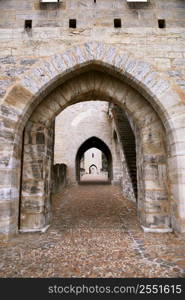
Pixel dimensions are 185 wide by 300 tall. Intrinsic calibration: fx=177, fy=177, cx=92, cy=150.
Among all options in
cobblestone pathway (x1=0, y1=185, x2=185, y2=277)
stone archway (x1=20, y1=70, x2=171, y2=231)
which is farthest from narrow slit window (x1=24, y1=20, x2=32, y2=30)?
cobblestone pathway (x1=0, y1=185, x2=185, y2=277)

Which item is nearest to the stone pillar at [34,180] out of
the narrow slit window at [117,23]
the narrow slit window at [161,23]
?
the narrow slit window at [117,23]

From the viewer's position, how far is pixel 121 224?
3.66 m

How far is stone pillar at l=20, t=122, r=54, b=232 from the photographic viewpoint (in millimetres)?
3254

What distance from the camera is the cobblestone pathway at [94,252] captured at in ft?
6.50

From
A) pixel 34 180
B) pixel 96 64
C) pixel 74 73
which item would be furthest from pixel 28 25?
pixel 34 180

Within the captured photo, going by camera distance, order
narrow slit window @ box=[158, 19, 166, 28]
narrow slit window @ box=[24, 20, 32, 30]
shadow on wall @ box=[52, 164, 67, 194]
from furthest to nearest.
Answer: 1. shadow on wall @ box=[52, 164, 67, 194]
2. narrow slit window @ box=[158, 19, 166, 28]
3. narrow slit window @ box=[24, 20, 32, 30]

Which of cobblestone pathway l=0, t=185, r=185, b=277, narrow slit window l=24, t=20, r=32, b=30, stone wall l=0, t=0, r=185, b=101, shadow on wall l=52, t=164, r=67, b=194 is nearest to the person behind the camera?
cobblestone pathway l=0, t=185, r=185, b=277

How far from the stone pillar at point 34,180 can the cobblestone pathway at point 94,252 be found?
258 millimetres

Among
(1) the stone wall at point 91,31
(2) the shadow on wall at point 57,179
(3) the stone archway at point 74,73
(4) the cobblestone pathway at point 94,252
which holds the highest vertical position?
(1) the stone wall at point 91,31

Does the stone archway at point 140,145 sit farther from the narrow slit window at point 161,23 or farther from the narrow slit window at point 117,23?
the narrow slit window at point 161,23

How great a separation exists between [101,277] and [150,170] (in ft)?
A: 6.70

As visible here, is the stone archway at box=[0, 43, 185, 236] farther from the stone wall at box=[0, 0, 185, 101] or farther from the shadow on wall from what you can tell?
the shadow on wall

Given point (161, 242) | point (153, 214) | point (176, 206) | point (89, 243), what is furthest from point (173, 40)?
point (89, 243)

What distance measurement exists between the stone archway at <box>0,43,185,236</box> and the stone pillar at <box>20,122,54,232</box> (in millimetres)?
195
